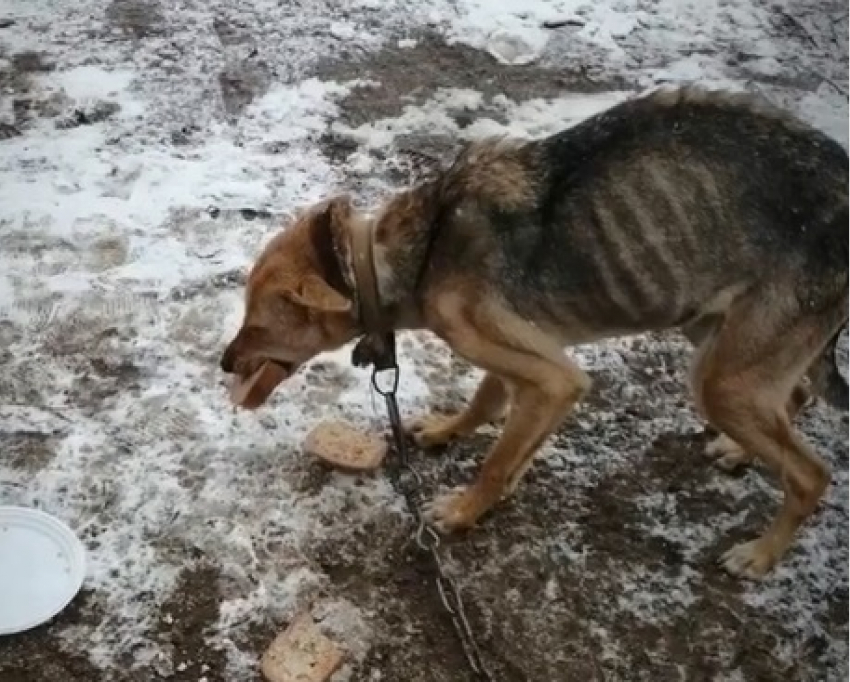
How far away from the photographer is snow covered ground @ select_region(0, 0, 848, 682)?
149 inches

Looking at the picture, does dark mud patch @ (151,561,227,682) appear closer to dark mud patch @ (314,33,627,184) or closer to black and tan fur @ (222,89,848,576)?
black and tan fur @ (222,89,848,576)

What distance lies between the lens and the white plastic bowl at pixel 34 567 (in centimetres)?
372

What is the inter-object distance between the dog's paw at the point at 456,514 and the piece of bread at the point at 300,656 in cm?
53

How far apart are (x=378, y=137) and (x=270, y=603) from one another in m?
2.39

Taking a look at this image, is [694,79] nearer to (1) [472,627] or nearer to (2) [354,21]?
(2) [354,21]

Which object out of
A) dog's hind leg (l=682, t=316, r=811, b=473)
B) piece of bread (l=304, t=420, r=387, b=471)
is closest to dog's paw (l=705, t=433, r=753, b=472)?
dog's hind leg (l=682, t=316, r=811, b=473)

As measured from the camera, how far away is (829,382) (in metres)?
3.87

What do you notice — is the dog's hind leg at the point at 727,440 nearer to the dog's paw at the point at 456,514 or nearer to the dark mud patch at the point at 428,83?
the dog's paw at the point at 456,514

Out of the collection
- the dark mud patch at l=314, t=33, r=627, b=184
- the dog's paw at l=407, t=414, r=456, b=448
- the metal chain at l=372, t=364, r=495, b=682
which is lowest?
the metal chain at l=372, t=364, r=495, b=682

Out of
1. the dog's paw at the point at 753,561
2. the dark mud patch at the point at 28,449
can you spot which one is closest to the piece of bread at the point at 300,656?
the dark mud patch at the point at 28,449

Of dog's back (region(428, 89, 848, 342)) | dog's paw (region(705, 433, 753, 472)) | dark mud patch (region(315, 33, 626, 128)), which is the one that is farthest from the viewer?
dark mud patch (region(315, 33, 626, 128))

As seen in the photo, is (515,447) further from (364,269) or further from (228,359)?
(228,359)

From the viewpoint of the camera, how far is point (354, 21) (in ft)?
20.4

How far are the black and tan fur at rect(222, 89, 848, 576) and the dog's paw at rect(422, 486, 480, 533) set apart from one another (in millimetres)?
290
